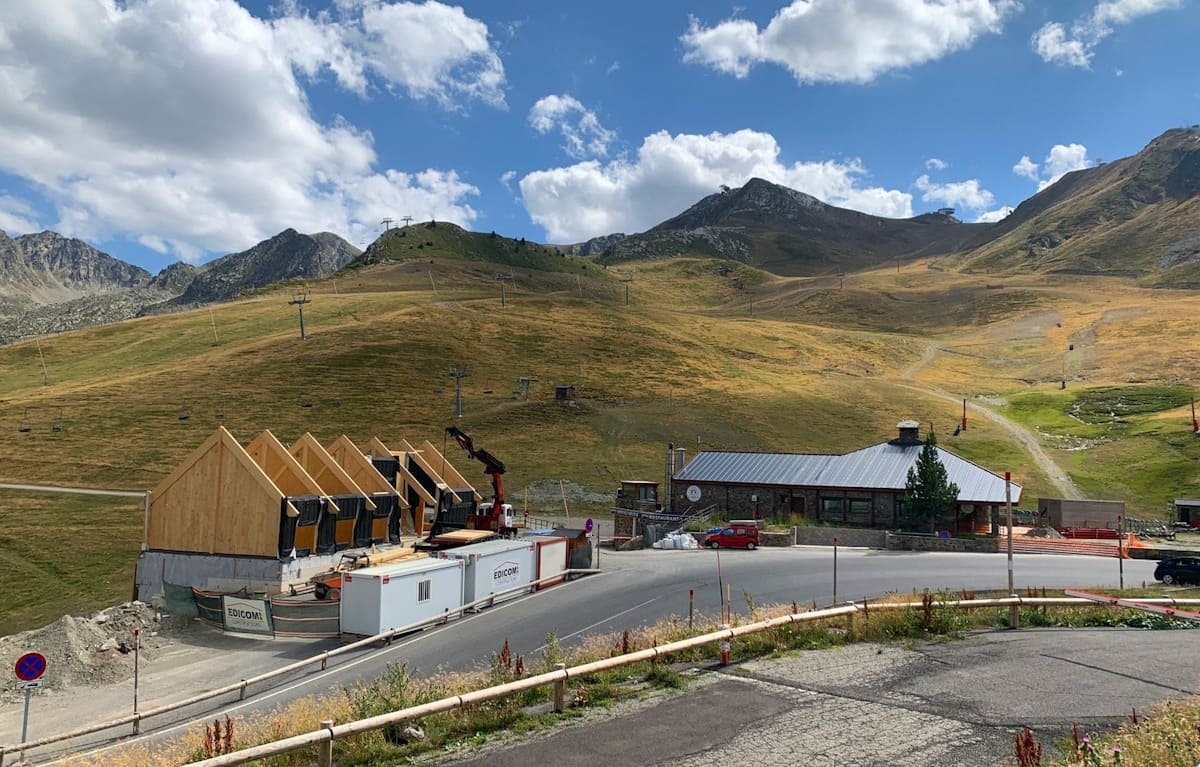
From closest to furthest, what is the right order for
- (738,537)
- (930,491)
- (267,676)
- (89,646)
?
(267,676), (89,646), (738,537), (930,491)

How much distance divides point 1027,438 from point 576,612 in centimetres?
7284

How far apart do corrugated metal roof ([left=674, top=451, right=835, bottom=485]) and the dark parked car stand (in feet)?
76.8

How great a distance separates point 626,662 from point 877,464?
148 ft

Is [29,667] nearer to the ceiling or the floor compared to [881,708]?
nearer to the floor

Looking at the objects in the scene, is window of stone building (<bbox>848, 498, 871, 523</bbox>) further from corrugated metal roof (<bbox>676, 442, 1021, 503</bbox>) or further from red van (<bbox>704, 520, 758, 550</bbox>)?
red van (<bbox>704, 520, 758, 550</bbox>)

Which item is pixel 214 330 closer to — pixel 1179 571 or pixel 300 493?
pixel 300 493

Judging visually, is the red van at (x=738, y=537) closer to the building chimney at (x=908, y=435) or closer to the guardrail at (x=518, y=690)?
the building chimney at (x=908, y=435)

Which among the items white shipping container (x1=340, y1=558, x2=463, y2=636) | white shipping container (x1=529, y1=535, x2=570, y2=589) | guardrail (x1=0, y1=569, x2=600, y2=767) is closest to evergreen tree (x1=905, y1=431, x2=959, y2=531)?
guardrail (x1=0, y1=569, x2=600, y2=767)

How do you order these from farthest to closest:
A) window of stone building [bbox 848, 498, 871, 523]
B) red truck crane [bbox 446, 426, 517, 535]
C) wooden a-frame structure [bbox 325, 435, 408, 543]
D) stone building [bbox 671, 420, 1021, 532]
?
window of stone building [bbox 848, 498, 871, 523]
stone building [bbox 671, 420, 1021, 532]
red truck crane [bbox 446, 426, 517, 535]
wooden a-frame structure [bbox 325, 435, 408, 543]

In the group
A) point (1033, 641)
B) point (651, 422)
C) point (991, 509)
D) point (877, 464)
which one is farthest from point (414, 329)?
point (1033, 641)

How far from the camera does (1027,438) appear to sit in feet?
268

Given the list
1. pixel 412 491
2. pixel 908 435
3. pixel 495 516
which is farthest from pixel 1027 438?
pixel 412 491

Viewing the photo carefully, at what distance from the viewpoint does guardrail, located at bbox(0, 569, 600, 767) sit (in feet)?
55.8

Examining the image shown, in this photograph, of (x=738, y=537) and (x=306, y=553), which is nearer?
(x=306, y=553)
